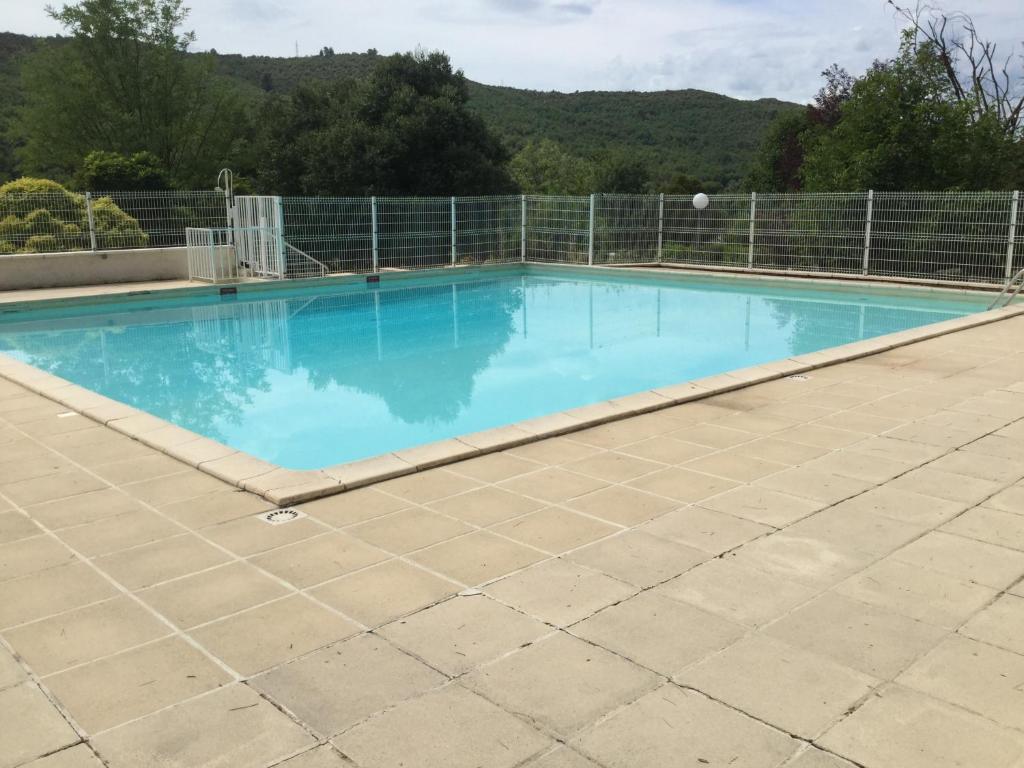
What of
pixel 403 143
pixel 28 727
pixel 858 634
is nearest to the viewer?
pixel 28 727

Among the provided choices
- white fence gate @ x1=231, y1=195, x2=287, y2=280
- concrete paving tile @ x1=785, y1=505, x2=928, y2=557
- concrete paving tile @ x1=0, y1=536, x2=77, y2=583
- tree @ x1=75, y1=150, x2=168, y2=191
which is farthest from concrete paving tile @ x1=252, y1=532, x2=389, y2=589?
tree @ x1=75, y1=150, x2=168, y2=191

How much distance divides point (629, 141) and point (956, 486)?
3763 cm

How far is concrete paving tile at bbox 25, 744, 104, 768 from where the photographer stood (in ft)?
6.44

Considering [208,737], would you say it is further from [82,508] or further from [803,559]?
[803,559]

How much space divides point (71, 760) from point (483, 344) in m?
8.07

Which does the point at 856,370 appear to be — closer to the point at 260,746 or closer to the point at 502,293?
the point at 260,746

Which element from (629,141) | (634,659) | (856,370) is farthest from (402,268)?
(629,141)

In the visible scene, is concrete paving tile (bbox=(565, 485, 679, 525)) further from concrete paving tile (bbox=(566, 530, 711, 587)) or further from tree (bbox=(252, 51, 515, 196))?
tree (bbox=(252, 51, 515, 196))

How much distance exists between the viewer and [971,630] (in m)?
2.56

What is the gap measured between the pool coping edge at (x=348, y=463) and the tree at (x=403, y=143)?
13.5 meters

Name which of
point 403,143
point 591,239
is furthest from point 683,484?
point 403,143

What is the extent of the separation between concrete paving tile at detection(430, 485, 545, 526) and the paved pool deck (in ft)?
0.05

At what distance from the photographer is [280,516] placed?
11.6 feet

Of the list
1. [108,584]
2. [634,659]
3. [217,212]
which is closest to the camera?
[634,659]
